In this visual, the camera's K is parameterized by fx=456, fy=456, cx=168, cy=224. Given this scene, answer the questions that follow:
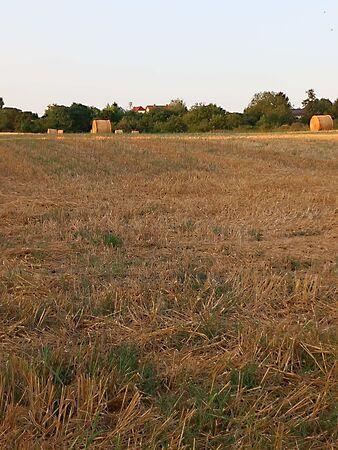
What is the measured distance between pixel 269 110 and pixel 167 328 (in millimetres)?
69883

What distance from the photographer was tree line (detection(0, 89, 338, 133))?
6153cm

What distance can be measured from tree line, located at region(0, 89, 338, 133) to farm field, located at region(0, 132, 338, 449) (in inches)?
2122

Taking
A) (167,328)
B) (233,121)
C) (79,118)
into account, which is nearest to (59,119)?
(79,118)

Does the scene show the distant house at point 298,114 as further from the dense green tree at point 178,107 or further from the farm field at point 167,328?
the farm field at point 167,328

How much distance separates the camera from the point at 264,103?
7450 centimetres

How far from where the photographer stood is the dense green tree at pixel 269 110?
64.4 meters

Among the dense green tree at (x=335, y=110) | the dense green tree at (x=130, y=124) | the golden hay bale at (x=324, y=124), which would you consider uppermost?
the dense green tree at (x=335, y=110)

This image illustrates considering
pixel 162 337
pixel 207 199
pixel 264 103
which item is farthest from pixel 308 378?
pixel 264 103

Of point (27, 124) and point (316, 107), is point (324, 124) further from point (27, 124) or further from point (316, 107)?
point (27, 124)

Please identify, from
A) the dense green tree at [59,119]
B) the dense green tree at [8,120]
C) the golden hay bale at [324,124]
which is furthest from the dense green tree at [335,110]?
the dense green tree at [8,120]

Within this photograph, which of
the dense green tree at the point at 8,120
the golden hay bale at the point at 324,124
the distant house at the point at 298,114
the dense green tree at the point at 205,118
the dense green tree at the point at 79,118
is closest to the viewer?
A: the golden hay bale at the point at 324,124

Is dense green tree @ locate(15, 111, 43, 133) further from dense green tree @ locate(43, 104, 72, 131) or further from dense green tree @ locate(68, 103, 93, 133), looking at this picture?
dense green tree @ locate(68, 103, 93, 133)

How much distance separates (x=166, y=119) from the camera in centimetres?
6831

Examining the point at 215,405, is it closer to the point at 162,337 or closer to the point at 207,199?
the point at 162,337
